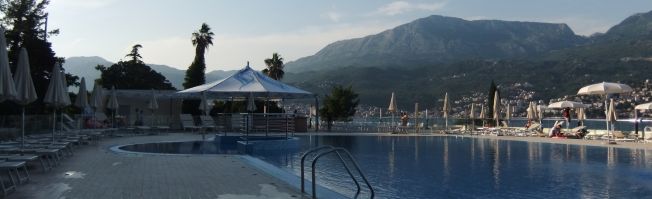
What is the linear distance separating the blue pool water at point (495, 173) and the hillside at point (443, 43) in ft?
333

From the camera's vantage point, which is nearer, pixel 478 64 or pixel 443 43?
pixel 478 64

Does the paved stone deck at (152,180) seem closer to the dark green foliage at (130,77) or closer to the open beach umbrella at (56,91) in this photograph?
the open beach umbrella at (56,91)

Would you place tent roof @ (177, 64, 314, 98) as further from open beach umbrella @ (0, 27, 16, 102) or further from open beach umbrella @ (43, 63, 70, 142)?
open beach umbrella @ (0, 27, 16, 102)

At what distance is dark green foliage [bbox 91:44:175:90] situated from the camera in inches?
1885

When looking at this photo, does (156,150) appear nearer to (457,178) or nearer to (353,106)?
(457,178)

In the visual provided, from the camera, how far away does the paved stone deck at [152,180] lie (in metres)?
7.23

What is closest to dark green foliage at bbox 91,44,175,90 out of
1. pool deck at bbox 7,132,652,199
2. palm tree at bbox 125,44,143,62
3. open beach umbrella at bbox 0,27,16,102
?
palm tree at bbox 125,44,143,62

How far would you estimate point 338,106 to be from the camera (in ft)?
116

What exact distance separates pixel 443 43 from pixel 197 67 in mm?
105968

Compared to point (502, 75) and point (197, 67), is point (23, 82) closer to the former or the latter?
point (197, 67)

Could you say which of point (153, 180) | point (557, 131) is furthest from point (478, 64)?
point (153, 180)

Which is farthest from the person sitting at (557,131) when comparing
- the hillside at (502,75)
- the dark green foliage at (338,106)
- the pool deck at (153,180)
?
the hillside at (502,75)

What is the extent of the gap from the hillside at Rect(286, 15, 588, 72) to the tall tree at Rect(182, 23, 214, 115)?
73842 mm

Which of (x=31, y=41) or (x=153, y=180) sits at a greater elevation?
(x=31, y=41)
